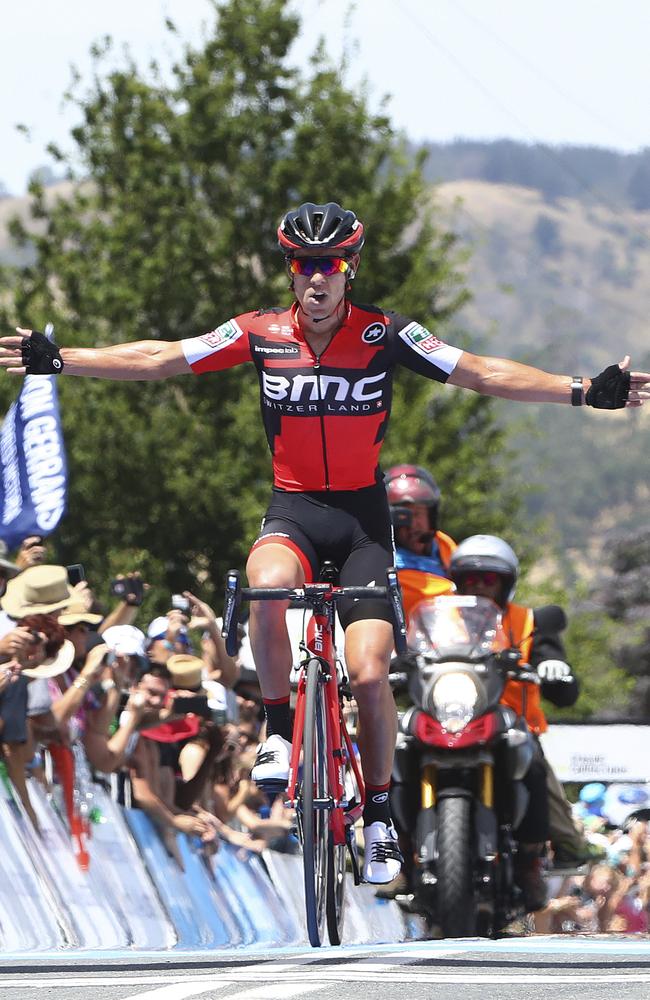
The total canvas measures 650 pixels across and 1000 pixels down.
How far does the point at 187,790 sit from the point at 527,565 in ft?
76.6

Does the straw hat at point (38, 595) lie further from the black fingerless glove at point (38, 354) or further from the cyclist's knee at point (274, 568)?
the cyclist's knee at point (274, 568)

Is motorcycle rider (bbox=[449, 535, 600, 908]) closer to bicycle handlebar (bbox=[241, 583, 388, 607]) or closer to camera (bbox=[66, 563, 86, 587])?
camera (bbox=[66, 563, 86, 587])

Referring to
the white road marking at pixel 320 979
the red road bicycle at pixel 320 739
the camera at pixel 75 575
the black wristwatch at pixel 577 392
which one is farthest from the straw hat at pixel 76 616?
the white road marking at pixel 320 979

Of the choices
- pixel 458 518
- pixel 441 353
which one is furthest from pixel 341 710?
pixel 458 518

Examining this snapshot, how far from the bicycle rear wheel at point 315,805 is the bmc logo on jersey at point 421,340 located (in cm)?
140

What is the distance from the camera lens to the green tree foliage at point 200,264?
3484 cm

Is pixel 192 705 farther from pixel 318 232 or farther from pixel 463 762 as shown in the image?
pixel 318 232

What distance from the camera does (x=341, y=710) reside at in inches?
325

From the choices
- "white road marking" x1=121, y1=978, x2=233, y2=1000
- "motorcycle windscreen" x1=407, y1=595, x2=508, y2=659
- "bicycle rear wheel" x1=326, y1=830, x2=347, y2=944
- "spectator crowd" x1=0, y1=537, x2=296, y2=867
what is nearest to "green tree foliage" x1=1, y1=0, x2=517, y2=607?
"spectator crowd" x1=0, y1=537, x2=296, y2=867

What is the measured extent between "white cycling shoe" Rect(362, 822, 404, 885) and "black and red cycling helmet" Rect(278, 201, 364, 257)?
242 cm

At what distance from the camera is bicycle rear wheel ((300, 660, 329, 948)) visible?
7.64 metres

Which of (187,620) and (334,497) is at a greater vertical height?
(334,497)

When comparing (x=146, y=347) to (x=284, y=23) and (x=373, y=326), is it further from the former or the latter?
(x=284, y=23)

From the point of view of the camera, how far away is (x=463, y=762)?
10047mm
